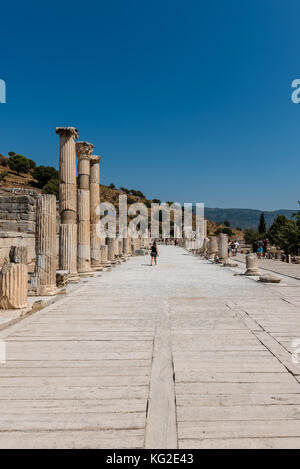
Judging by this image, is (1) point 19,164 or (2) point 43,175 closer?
(2) point 43,175

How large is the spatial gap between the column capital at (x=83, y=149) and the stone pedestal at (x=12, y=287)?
871 cm

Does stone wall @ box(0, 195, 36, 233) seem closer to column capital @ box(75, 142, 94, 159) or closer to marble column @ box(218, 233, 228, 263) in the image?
column capital @ box(75, 142, 94, 159)

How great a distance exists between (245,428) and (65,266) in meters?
9.07

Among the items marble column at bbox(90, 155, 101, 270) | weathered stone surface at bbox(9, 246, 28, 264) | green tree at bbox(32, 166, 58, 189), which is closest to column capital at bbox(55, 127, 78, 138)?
marble column at bbox(90, 155, 101, 270)

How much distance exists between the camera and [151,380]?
3408 mm

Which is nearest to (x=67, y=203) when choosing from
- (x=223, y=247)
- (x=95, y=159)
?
(x=95, y=159)

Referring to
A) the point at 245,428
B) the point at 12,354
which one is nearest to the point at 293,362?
the point at 245,428

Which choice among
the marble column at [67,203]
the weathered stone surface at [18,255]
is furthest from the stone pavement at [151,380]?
the marble column at [67,203]

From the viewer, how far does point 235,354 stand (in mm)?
4156

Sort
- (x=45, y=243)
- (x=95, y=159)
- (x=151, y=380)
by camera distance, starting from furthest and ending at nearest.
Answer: (x=95, y=159) < (x=45, y=243) < (x=151, y=380)

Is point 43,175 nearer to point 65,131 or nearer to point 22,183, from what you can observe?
point 22,183

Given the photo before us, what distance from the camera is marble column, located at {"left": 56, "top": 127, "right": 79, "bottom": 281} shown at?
1091cm

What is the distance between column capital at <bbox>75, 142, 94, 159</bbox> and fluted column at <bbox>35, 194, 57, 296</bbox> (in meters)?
6.01

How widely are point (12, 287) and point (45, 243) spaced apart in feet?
7.77
